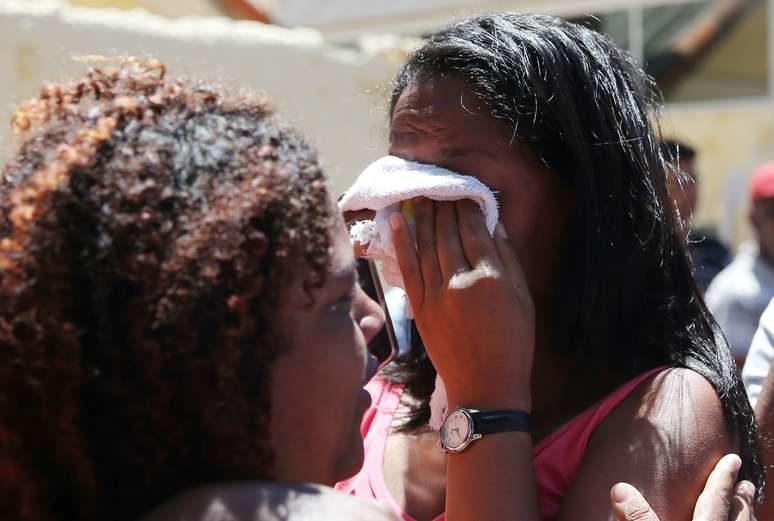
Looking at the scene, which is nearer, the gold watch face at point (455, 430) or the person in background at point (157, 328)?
the person in background at point (157, 328)

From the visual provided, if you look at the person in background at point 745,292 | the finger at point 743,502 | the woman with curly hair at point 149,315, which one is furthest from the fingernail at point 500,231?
the person in background at point 745,292

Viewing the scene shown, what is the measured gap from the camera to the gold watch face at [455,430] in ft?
5.50

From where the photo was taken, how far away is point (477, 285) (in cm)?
173

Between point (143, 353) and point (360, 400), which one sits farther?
point (360, 400)

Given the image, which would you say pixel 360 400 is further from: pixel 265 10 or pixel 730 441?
pixel 265 10

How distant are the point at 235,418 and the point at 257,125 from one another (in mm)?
345

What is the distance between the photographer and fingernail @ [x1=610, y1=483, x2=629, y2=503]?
1585 mm

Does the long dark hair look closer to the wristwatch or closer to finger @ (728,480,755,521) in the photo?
finger @ (728,480,755,521)

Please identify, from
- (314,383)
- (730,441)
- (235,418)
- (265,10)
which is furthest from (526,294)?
(265,10)

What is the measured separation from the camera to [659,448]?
1684mm

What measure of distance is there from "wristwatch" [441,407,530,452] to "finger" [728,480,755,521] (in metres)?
0.35

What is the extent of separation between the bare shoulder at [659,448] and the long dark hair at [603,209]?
0.09 metres

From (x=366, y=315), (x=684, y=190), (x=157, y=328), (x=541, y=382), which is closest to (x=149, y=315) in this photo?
(x=157, y=328)

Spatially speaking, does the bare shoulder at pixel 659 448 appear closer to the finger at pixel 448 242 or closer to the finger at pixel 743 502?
the finger at pixel 743 502
